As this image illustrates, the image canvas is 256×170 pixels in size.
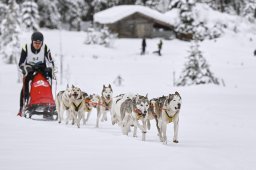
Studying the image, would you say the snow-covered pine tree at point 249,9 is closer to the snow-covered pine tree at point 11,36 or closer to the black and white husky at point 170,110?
the snow-covered pine tree at point 11,36

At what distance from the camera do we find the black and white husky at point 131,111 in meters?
9.50

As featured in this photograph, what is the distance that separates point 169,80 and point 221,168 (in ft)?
77.3

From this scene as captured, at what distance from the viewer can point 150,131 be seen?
1156 cm

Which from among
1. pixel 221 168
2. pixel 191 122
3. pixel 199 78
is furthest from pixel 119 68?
pixel 221 168

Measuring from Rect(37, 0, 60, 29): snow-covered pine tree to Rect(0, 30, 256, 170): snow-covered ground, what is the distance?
18844mm

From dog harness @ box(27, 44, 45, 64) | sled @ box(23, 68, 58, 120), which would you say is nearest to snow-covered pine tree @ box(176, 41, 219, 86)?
dog harness @ box(27, 44, 45, 64)

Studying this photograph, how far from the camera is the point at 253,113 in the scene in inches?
642

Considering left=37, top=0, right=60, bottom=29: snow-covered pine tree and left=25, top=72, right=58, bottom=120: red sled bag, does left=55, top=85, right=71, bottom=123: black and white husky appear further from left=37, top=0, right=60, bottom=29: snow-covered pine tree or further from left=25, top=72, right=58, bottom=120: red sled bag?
left=37, top=0, right=60, bottom=29: snow-covered pine tree

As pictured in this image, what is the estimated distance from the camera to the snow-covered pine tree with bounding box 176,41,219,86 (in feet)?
88.3

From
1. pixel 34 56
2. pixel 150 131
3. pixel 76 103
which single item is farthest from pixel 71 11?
pixel 150 131

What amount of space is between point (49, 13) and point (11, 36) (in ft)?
72.8

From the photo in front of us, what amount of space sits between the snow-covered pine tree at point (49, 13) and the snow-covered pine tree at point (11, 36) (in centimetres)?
2024

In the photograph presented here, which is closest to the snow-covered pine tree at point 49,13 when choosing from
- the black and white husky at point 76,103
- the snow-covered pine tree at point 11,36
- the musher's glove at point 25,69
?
the snow-covered pine tree at point 11,36

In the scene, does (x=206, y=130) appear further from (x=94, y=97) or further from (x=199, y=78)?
(x=199, y=78)
